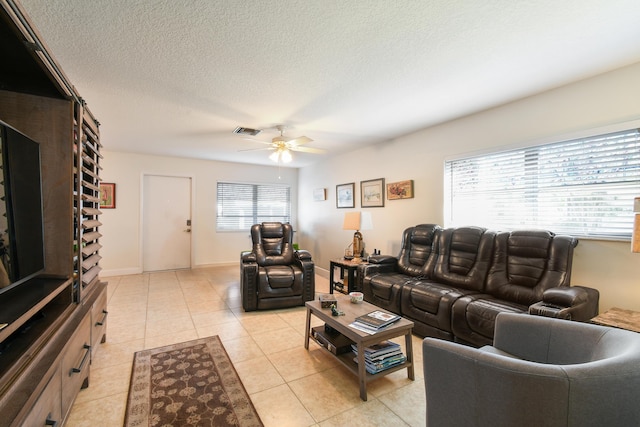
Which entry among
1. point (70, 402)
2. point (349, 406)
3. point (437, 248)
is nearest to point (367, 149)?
point (437, 248)

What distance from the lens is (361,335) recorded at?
183 cm

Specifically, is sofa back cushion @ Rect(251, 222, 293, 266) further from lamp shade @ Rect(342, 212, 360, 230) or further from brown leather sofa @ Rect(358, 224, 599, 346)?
brown leather sofa @ Rect(358, 224, 599, 346)

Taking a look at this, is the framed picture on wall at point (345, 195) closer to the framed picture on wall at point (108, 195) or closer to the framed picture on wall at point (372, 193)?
the framed picture on wall at point (372, 193)

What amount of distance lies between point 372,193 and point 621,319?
304 centimetres

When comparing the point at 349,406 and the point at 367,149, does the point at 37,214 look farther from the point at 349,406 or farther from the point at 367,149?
the point at 367,149

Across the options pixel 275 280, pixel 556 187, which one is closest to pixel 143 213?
pixel 275 280

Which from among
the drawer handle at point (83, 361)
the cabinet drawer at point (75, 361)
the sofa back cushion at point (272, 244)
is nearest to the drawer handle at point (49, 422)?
the cabinet drawer at point (75, 361)

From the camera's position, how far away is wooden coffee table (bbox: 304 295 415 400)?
1.83 meters

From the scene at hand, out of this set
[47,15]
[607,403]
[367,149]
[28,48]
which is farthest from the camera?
[367,149]

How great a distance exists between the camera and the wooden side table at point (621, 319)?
5.55 feet

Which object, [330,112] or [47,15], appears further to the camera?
[330,112]

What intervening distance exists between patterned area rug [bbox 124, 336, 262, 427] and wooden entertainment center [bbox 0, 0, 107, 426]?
0.40 m

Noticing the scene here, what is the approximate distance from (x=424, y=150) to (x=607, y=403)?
3168 mm

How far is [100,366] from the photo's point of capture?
2193 mm
